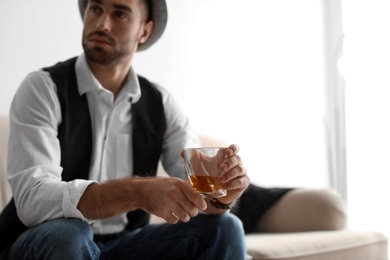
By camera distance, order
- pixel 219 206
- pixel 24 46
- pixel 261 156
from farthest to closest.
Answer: pixel 261 156 < pixel 24 46 < pixel 219 206

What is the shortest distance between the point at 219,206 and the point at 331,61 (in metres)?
2.85

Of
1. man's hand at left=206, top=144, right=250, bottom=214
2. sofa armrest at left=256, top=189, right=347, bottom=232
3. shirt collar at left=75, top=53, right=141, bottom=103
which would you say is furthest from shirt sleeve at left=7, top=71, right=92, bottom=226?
sofa armrest at left=256, top=189, right=347, bottom=232

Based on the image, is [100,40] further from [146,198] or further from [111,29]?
[146,198]

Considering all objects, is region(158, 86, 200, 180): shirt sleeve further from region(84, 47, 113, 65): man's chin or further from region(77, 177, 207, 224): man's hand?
region(77, 177, 207, 224): man's hand

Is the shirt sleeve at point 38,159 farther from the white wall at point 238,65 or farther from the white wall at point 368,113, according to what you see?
the white wall at point 368,113

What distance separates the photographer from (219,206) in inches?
66.0

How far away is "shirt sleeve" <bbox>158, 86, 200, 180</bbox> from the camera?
2.05m

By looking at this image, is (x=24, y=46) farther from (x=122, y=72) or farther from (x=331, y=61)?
(x=331, y=61)

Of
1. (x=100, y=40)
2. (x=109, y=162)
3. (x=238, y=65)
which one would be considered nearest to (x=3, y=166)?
(x=109, y=162)

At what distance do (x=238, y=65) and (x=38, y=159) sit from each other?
2259 mm

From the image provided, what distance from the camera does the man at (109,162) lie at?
4.59 ft

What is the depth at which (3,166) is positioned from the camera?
213 centimetres

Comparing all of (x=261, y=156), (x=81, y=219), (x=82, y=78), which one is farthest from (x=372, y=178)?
(x=81, y=219)

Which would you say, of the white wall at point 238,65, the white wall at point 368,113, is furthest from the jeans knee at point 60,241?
the white wall at point 368,113
